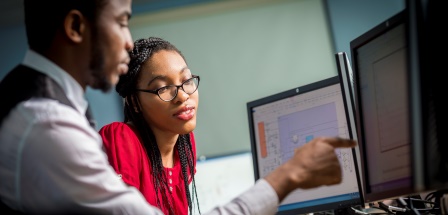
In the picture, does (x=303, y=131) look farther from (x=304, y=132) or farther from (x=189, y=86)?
(x=189, y=86)

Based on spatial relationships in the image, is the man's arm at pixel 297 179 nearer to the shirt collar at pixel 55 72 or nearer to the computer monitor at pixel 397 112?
the computer monitor at pixel 397 112

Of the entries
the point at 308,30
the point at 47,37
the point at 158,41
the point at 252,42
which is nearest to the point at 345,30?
the point at 308,30

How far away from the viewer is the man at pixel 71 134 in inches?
36.8

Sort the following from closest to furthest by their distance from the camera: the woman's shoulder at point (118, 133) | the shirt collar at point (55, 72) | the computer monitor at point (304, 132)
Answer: the shirt collar at point (55, 72), the computer monitor at point (304, 132), the woman's shoulder at point (118, 133)

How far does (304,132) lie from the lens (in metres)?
1.60

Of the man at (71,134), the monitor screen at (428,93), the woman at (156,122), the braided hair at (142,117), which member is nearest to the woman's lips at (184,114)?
the woman at (156,122)

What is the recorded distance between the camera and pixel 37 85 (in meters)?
0.99

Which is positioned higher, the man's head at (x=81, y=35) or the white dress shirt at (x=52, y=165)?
the man's head at (x=81, y=35)

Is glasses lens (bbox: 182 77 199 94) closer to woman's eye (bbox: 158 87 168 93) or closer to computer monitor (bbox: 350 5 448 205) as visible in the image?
woman's eye (bbox: 158 87 168 93)

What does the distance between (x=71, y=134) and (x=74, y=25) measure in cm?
22

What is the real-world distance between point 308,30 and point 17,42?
215cm

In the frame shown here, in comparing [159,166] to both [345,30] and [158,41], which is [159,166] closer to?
[158,41]

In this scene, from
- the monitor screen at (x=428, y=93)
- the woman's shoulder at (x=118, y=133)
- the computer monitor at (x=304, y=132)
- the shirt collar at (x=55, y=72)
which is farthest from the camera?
the woman's shoulder at (x=118, y=133)

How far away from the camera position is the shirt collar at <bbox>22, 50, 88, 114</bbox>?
103 centimetres
